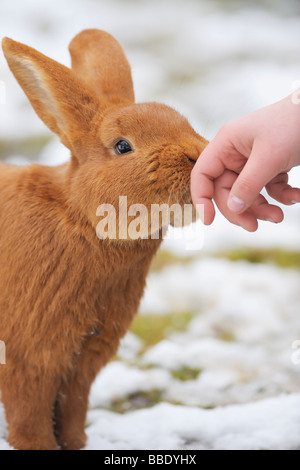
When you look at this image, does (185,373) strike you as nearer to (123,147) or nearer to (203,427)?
(203,427)

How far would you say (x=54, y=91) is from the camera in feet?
6.37

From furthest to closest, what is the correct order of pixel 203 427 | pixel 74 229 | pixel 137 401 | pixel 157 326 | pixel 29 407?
pixel 157 326
pixel 137 401
pixel 203 427
pixel 29 407
pixel 74 229

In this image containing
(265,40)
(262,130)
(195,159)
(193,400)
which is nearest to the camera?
(262,130)

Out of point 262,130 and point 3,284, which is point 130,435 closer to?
point 3,284

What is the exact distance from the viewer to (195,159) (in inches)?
72.1

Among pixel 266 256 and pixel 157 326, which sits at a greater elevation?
pixel 266 256

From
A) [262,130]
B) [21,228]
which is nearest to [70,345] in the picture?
[21,228]

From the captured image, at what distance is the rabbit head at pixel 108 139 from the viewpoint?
1832 millimetres

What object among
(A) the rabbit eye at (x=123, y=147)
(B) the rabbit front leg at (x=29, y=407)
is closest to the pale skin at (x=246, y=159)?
(A) the rabbit eye at (x=123, y=147)

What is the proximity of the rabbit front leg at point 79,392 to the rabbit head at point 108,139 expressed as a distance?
552 millimetres

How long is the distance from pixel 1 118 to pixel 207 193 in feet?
14.9

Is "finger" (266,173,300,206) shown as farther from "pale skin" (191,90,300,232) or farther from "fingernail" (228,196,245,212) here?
"fingernail" (228,196,245,212)

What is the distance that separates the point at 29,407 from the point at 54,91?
3.91 feet

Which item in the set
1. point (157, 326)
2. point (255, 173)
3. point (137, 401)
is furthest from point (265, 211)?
point (157, 326)
